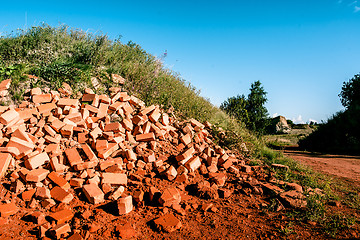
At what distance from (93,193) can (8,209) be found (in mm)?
909

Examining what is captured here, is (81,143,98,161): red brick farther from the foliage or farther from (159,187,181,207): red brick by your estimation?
the foliage

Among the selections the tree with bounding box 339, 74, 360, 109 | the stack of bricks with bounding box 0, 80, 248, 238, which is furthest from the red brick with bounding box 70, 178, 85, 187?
the tree with bounding box 339, 74, 360, 109

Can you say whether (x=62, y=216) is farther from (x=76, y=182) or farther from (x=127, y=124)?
(x=127, y=124)

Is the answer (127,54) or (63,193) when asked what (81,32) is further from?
(63,193)

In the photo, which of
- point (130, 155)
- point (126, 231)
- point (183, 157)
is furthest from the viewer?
point (183, 157)

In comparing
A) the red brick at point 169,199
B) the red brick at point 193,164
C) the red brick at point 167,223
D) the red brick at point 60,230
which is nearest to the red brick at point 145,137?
the red brick at point 193,164

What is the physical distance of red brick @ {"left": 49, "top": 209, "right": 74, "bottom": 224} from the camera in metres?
2.62

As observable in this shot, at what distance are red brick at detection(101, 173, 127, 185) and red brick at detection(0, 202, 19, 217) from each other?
1.01 meters

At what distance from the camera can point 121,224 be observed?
2.63 metres

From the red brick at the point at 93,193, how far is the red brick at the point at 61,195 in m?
0.19

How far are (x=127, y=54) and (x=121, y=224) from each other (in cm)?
526

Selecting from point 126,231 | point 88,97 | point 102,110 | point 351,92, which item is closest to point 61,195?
point 126,231

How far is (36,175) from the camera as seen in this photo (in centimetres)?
318

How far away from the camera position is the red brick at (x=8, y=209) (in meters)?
2.68
